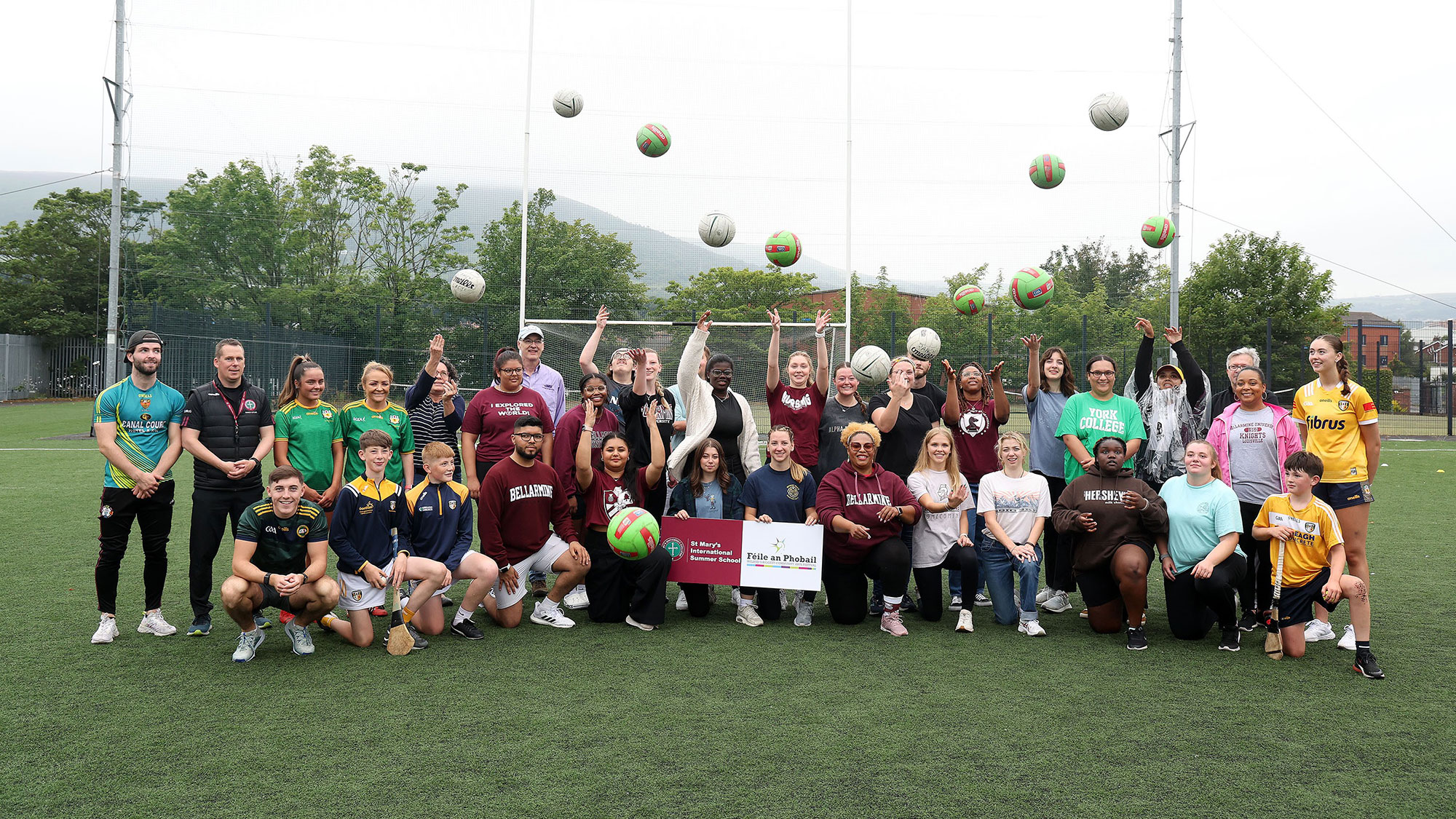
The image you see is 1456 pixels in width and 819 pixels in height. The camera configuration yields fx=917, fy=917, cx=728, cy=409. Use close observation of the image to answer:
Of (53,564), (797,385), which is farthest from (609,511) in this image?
(53,564)

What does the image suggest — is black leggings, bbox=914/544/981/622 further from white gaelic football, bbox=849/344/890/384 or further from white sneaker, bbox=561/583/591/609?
white gaelic football, bbox=849/344/890/384

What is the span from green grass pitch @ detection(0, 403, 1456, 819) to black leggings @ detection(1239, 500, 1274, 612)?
39 cm

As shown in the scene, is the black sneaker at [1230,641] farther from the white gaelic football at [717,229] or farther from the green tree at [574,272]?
the green tree at [574,272]

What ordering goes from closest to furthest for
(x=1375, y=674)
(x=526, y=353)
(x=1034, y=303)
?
(x=1375, y=674) < (x=526, y=353) < (x=1034, y=303)

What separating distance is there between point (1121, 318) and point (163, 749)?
148 feet

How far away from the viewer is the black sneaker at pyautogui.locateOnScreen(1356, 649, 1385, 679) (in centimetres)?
425

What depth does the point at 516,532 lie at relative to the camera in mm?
5262

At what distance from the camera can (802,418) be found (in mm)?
5977

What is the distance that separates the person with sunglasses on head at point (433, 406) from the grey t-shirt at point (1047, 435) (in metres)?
3.76

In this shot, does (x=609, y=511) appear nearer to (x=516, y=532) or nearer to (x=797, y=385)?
(x=516, y=532)

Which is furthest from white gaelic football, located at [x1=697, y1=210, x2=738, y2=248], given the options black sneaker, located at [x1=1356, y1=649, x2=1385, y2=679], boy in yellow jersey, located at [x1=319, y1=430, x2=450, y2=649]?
black sneaker, located at [x1=1356, y1=649, x2=1385, y2=679]

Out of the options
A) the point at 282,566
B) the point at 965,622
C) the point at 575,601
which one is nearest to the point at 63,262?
the point at 575,601

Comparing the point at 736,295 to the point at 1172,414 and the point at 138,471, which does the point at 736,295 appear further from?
the point at 138,471

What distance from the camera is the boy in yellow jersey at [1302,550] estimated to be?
181 inches
